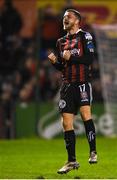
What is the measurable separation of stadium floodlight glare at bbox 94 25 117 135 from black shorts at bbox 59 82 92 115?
8.67 m

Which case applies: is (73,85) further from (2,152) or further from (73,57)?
(2,152)

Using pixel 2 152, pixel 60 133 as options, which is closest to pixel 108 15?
pixel 60 133

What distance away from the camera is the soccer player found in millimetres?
10617

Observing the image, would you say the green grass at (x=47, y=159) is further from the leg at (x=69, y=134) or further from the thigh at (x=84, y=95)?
the thigh at (x=84, y=95)

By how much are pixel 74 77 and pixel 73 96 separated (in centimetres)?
26

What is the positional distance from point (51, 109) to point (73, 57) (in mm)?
8544

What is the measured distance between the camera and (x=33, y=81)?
64.1 feet

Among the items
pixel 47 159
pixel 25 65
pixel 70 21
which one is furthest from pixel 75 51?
pixel 25 65

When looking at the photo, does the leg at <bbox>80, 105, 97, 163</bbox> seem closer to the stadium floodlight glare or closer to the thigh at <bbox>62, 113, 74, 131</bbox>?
the thigh at <bbox>62, 113, 74, 131</bbox>

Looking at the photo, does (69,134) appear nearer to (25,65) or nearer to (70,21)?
(70,21)

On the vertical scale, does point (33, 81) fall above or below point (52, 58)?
above

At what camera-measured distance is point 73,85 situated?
35.1 ft

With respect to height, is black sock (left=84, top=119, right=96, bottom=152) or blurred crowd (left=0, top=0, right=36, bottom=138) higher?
blurred crowd (left=0, top=0, right=36, bottom=138)

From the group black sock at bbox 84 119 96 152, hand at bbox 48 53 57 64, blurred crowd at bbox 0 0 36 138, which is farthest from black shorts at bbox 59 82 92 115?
blurred crowd at bbox 0 0 36 138
